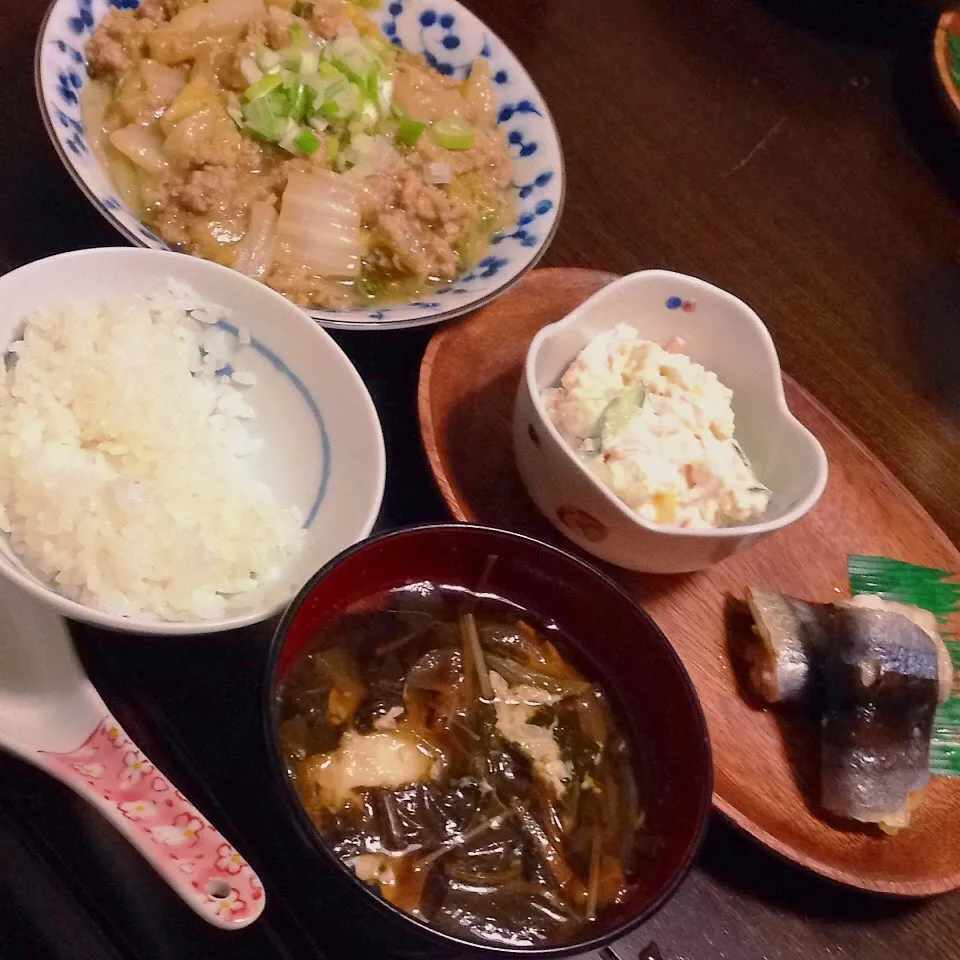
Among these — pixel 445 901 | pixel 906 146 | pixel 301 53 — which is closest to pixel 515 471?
pixel 445 901

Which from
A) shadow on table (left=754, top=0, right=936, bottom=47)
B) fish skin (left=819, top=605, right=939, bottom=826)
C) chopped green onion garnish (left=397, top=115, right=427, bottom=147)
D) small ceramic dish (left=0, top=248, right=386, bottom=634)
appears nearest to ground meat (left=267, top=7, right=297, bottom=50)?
chopped green onion garnish (left=397, top=115, right=427, bottom=147)

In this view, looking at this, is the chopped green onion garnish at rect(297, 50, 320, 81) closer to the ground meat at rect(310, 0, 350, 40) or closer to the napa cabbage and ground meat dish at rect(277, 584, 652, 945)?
the ground meat at rect(310, 0, 350, 40)

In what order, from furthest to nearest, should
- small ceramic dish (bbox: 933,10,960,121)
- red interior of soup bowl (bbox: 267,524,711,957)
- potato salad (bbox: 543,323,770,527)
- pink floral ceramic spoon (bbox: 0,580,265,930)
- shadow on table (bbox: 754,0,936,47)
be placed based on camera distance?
shadow on table (bbox: 754,0,936,47)
small ceramic dish (bbox: 933,10,960,121)
potato salad (bbox: 543,323,770,527)
red interior of soup bowl (bbox: 267,524,711,957)
pink floral ceramic spoon (bbox: 0,580,265,930)

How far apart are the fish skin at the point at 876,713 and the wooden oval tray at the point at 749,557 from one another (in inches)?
1.4

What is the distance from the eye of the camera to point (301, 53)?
1.64 metres

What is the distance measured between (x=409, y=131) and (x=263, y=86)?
10.9 inches

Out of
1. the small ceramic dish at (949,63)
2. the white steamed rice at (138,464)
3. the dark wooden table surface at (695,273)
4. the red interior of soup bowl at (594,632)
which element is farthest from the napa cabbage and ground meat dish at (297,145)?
the small ceramic dish at (949,63)

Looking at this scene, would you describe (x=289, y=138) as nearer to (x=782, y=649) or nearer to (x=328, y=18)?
(x=328, y=18)

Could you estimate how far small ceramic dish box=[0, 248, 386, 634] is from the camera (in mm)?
1172

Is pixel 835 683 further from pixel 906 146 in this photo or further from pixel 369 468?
pixel 906 146

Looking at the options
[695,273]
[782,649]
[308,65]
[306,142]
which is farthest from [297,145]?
[782,649]

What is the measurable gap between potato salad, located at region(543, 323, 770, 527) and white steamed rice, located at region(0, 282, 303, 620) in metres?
0.43

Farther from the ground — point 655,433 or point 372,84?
point 372,84

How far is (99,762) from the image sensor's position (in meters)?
0.95
